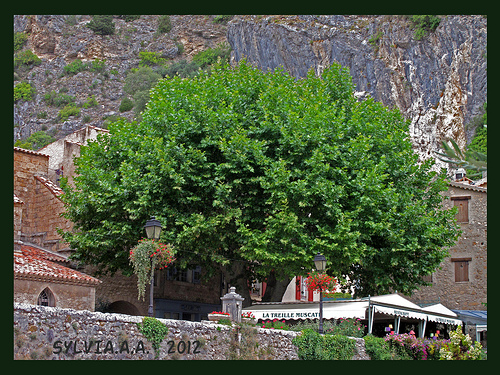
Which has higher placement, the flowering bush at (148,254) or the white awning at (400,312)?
the flowering bush at (148,254)

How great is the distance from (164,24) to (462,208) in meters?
83.2

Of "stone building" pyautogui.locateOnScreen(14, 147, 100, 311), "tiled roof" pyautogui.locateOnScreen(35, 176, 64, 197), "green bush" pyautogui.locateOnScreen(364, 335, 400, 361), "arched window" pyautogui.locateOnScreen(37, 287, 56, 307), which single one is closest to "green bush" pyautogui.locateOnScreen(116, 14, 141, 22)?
"stone building" pyautogui.locateOnScreen(14, 147, 100, 311)

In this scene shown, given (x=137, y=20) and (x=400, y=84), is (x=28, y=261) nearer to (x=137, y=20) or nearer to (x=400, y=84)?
(x=400, y=84)

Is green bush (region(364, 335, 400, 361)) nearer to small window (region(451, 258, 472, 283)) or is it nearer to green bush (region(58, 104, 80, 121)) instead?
small window (region(451, 258, 472, 283))

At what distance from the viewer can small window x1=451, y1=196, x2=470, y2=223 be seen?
98.4ft

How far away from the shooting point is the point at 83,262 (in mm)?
23781

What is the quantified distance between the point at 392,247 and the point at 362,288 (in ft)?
12.7

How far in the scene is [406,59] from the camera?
52.8 m

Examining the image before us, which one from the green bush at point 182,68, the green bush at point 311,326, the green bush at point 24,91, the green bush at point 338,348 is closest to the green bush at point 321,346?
the green bush at point 338,348

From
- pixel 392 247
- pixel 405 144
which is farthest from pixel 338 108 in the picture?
pixel 392 247

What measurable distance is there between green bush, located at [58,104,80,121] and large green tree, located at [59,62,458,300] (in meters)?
63.3

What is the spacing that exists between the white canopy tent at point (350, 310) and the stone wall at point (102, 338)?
559 cm

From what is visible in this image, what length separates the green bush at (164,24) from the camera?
328 ft

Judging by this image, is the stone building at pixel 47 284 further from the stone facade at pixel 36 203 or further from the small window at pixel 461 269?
the small window at pixel 461 269
